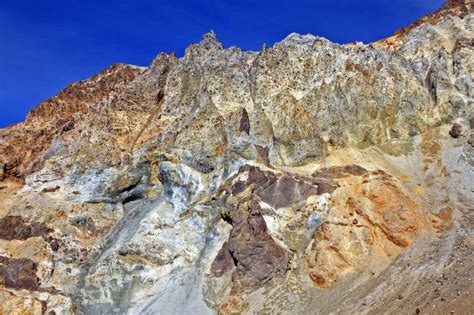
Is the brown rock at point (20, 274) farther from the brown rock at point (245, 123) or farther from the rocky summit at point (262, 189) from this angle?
the brown rock at point (245, 123)

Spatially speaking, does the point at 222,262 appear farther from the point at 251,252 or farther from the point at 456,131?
the point at 456,131

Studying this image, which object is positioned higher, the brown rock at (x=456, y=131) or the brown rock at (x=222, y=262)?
the brown rock at (x=456, y=131)

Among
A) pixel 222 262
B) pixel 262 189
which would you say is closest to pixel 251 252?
pixel 222 262

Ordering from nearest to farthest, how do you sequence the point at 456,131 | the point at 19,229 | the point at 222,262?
the point at 222,262 < the point at 456,131 < the point at 19,229

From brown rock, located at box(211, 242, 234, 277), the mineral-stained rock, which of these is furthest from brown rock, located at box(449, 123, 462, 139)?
the mineral-stained rock

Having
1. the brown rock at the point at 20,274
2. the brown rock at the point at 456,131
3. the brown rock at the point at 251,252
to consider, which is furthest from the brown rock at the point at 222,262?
the brown rock at the point at 456,131

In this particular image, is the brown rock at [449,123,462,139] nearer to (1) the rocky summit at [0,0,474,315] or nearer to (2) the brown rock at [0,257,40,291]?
(1) the rocky summit at [0,0,474,315]

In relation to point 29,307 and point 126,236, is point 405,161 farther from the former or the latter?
point 29,307

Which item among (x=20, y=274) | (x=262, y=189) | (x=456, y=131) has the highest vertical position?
(x=20, y=274)
